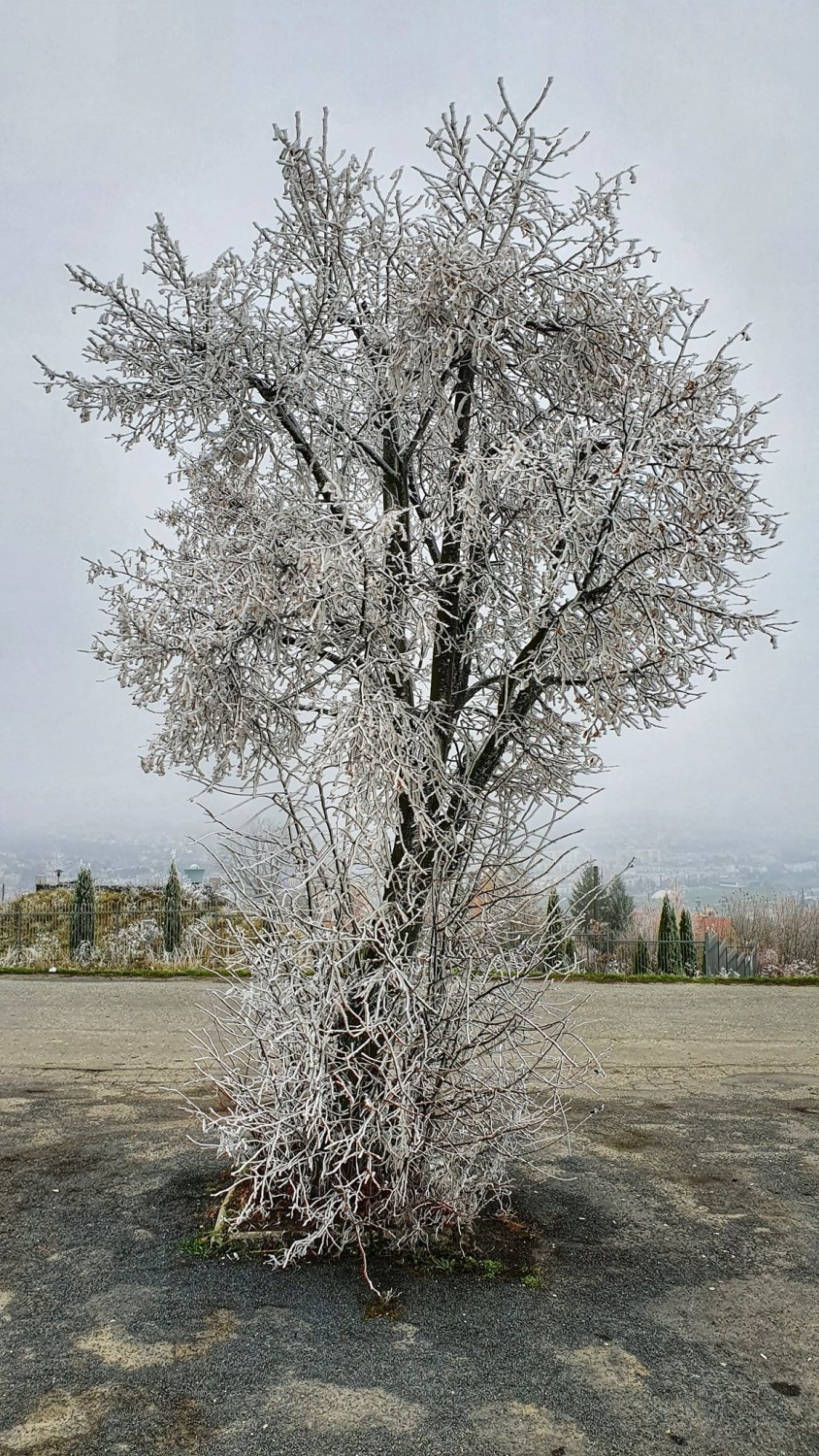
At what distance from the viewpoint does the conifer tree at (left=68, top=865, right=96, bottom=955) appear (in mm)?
16875

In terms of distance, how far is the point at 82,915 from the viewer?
55.6 ft

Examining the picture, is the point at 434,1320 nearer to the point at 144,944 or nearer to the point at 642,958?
the point at 642,958

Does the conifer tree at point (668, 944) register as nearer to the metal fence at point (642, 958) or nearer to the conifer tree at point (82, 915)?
the metal fence at point (642, 958)

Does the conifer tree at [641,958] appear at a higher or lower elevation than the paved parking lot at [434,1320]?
higher

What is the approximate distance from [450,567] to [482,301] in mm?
1142

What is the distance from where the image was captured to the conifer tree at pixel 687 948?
661 inches

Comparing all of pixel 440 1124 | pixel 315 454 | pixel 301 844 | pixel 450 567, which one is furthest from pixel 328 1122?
pixel 315 454

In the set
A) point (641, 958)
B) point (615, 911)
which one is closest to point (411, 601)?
point (641, 958)

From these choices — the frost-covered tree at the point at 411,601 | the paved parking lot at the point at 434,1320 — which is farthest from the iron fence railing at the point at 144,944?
the frost-covered tree at the point at 411,601

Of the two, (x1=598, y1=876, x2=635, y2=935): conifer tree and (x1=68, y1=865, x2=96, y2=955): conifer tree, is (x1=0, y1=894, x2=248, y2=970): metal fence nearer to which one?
(x1=68, y1=865, x2=96, y2=955): conifer tree

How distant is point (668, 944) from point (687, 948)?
58 cm

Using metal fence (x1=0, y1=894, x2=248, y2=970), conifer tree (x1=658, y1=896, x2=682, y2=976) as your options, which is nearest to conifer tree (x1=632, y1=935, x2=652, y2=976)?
conifer tree (x1=658, y1=896, x2=682, y2=976)

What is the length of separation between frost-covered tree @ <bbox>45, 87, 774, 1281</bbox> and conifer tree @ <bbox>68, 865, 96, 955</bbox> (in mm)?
12966

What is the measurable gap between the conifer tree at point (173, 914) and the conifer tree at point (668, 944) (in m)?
8.31
